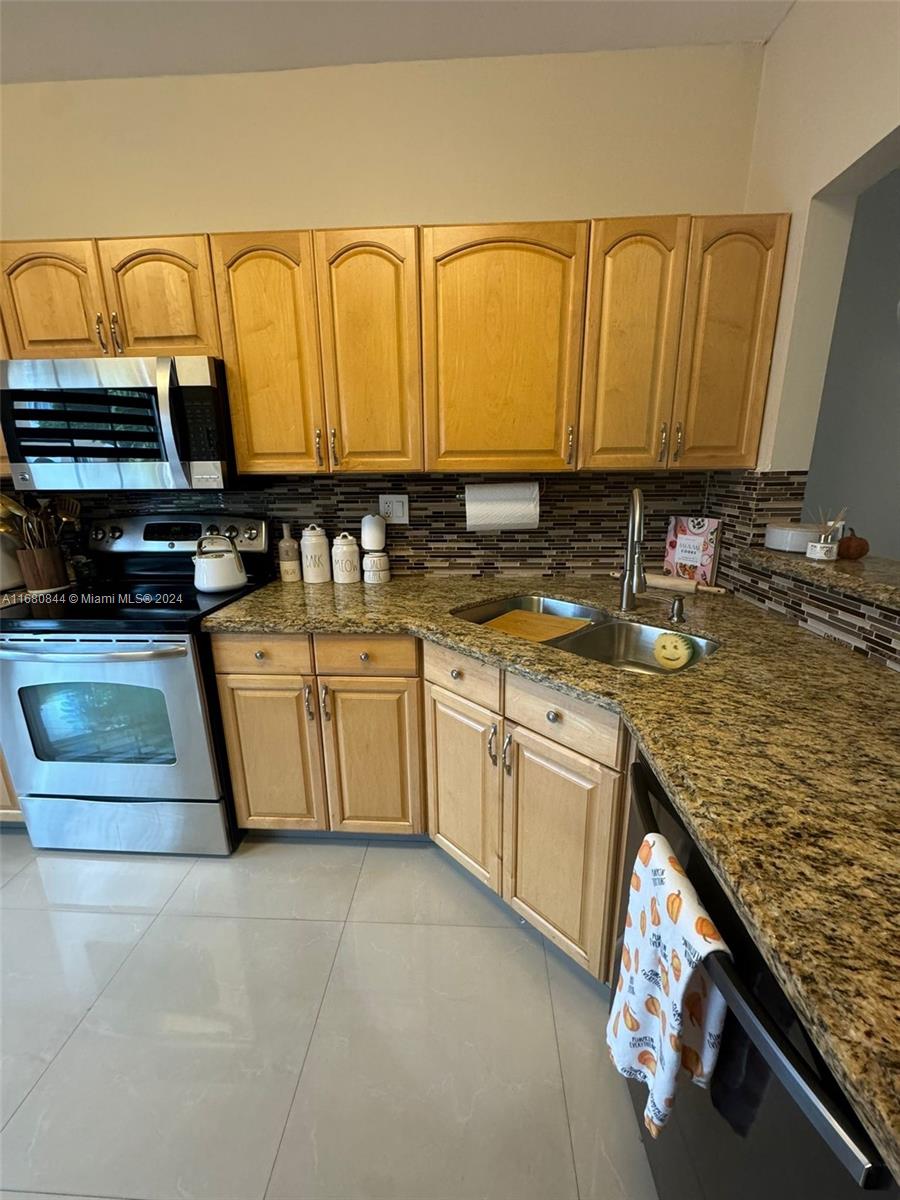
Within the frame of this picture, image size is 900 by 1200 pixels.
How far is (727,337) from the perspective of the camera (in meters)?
1.58

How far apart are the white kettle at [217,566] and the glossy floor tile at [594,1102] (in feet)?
5.49

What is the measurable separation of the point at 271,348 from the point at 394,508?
0.71 m

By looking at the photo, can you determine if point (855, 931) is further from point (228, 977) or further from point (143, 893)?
point (143, 893)

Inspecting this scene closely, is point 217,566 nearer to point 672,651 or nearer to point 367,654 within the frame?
point 367,654

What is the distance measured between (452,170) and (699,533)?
5.12 feet

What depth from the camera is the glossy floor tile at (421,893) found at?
1609 mm

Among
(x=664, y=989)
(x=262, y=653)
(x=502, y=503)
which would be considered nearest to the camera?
(x=664, y=989)

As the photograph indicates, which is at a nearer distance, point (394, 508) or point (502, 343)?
point (502, 343)

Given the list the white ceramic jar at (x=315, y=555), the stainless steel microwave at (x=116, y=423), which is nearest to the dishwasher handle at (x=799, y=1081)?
the white ceramic jar at (x=315, y=555)

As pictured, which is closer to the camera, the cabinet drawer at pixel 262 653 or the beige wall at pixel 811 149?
the beige wall at pixel 811 149

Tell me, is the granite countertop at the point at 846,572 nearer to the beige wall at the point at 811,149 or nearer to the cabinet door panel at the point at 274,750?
the beige wall at the point at 811,149

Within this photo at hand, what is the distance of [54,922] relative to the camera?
1.62m

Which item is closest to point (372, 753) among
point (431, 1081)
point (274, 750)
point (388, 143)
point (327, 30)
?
point (274, 750)

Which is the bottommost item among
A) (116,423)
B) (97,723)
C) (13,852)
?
(13,852)
